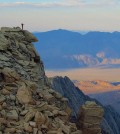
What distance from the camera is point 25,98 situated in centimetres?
3778

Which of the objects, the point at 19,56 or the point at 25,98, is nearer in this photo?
the point at 25,98

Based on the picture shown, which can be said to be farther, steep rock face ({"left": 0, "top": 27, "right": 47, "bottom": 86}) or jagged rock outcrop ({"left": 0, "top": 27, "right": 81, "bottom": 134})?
steep rock face ({"left": 0, "top": 27, "right": 47, "bottom": 86})

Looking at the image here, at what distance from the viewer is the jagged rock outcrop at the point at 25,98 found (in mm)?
34875

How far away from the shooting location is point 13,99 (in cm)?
3750

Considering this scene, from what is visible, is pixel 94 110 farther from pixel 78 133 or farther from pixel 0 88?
pixel 0 88

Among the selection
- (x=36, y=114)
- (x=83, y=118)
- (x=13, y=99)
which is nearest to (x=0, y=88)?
(x=13, y=99)

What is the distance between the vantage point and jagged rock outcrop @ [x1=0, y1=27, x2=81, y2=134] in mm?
34875

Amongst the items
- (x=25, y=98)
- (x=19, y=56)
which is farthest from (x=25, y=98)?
(x=19, y=56)

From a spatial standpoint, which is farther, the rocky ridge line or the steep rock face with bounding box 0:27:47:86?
the steep rock face with bounding box 0:27:47:86

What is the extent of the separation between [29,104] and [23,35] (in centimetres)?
1815

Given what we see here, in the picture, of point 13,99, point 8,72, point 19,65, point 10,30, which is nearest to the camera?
point 13,99

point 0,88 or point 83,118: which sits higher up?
point 0,88

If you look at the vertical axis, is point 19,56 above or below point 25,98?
above

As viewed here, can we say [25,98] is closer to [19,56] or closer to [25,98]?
[25,98]
